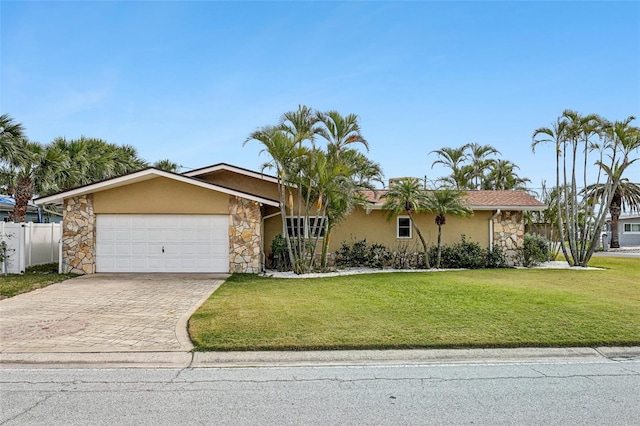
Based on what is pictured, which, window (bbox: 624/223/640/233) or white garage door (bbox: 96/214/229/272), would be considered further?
window (bbox: 624/223/640/233)

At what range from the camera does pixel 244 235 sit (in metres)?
15.3

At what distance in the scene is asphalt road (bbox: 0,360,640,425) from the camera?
397 centimetres

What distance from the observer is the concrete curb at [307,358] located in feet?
18.7

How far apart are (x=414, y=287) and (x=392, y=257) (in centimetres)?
613

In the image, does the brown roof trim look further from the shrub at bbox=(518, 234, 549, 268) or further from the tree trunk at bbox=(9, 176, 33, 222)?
the shrub at bbox=(518, 234, 549, 268)

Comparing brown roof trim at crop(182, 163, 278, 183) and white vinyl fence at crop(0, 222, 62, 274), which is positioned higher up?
brown roof trim at crop(182, 163, 278, 183)

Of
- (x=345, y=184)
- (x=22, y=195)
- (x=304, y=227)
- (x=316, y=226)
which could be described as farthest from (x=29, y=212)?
(x=345, y=184)

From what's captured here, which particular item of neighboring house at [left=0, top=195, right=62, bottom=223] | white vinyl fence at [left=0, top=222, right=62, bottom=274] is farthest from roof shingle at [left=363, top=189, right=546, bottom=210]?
neighboring house at [left=0, top=195, right=62, bottom=223]

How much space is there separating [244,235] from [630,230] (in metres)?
49.9

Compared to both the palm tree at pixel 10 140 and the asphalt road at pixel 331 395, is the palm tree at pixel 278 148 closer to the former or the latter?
the palm tree at pixel 10 140

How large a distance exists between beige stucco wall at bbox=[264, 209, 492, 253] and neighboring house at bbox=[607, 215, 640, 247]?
36.4 meters

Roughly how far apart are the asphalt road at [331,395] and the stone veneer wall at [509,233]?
13.8m

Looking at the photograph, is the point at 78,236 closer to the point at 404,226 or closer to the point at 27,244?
the point at 27,244

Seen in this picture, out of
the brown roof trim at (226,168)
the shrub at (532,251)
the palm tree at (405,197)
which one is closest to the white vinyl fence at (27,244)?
the brown roof trim at (226,168)
